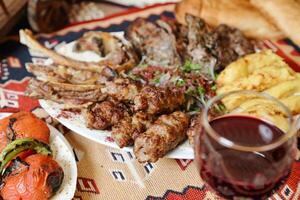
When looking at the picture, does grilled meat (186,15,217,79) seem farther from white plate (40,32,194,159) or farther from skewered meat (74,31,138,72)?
white plate (40,32,194,159)

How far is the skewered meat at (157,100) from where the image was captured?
4.42 ft

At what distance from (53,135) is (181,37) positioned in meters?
0.60

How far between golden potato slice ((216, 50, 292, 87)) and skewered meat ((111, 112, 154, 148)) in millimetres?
285

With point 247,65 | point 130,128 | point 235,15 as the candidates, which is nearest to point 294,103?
point 247,65

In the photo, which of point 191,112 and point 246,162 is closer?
point 246,162

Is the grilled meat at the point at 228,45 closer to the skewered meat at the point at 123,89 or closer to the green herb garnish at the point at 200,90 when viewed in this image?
the green herb garnish at the point at 200,90

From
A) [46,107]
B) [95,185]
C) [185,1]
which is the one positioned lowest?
[95,185]

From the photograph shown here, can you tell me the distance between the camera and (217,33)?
5.56ft

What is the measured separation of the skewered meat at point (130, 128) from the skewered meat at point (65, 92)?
0.15 metres

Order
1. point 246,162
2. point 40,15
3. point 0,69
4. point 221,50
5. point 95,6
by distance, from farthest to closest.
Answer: point 95,6, point 40,15, point 0,69, point 221,50, point 246,162

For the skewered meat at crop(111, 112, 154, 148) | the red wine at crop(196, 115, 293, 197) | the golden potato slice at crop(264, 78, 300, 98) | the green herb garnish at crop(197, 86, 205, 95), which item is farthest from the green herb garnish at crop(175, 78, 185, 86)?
the red wine at crop(196, 115, 293, 197)

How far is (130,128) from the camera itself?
4.30ft

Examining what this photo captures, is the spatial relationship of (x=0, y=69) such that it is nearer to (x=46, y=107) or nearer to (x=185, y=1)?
(x=46, y=107)

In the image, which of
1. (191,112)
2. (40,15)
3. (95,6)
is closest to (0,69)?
(40,15)
